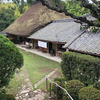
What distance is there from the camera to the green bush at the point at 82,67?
16.0 feet

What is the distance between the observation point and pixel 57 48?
495 inches

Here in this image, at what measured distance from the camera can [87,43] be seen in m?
7.67

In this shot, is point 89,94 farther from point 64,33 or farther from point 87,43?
point 64,33

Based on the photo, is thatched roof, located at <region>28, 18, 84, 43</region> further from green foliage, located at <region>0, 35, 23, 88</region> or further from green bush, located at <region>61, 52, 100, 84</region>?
green foliage, located at <region>0, 35, 23, 88</region>

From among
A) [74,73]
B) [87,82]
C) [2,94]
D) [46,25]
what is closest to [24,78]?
[2,94]

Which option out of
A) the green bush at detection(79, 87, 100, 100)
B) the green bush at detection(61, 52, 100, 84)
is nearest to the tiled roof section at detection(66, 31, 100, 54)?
the green bush at detection(61, 52, 100, 84)

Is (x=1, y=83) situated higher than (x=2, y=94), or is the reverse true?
(x=1, y=83)

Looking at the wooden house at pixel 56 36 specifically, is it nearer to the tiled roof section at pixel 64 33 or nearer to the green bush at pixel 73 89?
the tiled roof section at pixel 64 33

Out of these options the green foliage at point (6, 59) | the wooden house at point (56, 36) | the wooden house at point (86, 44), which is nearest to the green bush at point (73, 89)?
the green foliage at point (6, 59)

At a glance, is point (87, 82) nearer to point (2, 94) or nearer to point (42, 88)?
point (42, 88)

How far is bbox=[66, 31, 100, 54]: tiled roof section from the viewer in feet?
22.3

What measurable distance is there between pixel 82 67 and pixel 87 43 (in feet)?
9.42

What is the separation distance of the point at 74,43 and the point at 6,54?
5713 millimetres

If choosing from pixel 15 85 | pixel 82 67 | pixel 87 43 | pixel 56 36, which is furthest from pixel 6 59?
pixel 56 36
